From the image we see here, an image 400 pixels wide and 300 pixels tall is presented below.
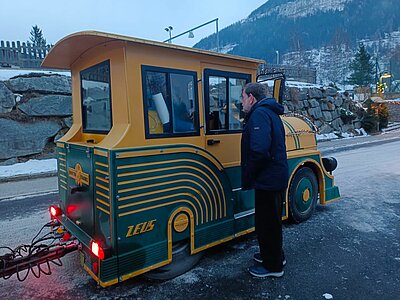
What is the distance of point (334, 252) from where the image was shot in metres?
4.04

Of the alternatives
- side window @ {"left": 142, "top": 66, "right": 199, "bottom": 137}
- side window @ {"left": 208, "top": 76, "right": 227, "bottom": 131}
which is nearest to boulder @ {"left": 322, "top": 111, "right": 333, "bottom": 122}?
side window @ {"left": 208, "top": 76, "right": 227, "bottom": 131}

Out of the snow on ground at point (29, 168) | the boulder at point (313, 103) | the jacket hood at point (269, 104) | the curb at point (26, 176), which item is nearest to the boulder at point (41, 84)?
the snow on ground at point (29, 168)

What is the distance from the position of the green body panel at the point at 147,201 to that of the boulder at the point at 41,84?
7958 mm

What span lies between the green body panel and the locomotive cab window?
36 centimetres

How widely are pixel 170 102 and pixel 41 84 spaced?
8.94 meters

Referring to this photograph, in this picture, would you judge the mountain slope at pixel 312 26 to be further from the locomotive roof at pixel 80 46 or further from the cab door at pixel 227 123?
the locomotive roof at pixel 80 46

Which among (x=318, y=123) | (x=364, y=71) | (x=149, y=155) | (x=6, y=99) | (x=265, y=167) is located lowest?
(x=265, y=167)

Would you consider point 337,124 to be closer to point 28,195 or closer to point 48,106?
point 48,106

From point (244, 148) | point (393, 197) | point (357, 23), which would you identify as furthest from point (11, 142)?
point (357, 23)

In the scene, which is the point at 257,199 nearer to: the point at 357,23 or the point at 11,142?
the point at 11,142

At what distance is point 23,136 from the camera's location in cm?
993

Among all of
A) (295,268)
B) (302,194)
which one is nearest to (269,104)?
(295,268)

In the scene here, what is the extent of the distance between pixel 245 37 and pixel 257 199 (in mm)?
137400

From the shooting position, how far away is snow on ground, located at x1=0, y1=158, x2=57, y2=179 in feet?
29.3
